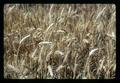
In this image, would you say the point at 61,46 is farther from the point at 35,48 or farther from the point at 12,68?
the point at 12,68

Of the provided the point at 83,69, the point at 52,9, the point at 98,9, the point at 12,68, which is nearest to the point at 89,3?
the point at 98,9

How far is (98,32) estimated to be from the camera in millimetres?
3152

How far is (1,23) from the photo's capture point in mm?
3145

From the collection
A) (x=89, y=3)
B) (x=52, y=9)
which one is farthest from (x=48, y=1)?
(x=89, y=3)

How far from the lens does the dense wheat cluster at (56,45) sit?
314 cm

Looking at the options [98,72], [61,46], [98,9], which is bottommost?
[98,72]

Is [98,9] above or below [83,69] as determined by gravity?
above

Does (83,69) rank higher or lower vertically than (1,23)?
lower

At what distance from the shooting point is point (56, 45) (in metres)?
3.14

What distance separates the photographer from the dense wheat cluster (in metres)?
3.14

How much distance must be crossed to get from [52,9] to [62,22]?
Answer: 120 millimetres

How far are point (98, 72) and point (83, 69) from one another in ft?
0.37

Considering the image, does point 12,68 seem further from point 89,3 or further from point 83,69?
point 89,3

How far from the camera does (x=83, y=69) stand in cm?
314
